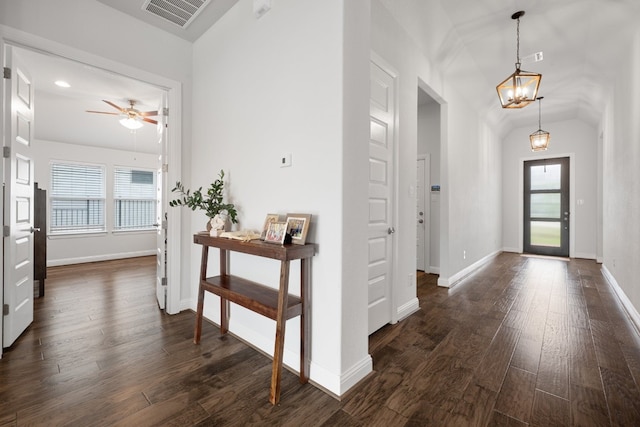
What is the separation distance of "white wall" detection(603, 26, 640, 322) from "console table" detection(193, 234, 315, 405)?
3339mm

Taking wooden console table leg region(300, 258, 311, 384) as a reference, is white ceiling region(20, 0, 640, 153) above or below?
above

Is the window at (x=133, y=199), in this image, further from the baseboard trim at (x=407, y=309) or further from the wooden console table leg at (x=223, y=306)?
the baseboard trim at (x=407, y=309)

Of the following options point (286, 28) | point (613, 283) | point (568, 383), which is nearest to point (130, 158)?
point (286, 28)

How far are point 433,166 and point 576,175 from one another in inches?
163

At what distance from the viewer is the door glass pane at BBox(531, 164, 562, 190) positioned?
22.2ft

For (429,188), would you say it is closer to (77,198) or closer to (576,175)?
(576,175)

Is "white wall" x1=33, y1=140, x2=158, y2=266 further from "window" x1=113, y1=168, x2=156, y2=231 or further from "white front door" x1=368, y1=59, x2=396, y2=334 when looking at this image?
"white front door" x1=368, y1=59, x2=396, y2=334

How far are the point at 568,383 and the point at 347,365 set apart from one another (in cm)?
144

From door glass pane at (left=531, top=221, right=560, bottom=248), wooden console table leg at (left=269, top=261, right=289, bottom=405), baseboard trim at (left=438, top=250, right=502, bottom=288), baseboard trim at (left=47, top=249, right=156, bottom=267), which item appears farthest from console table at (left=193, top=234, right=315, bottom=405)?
door glass pane at (left=531, top=221, right=560, bottom=248)

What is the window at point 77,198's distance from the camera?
5707 millimetres

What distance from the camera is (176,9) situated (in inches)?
103

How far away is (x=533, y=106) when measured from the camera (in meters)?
5.70

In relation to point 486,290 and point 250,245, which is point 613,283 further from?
point 250,245

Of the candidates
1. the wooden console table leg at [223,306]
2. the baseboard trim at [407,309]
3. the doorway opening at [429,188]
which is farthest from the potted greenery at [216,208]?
the doorway opening at [429,188]
